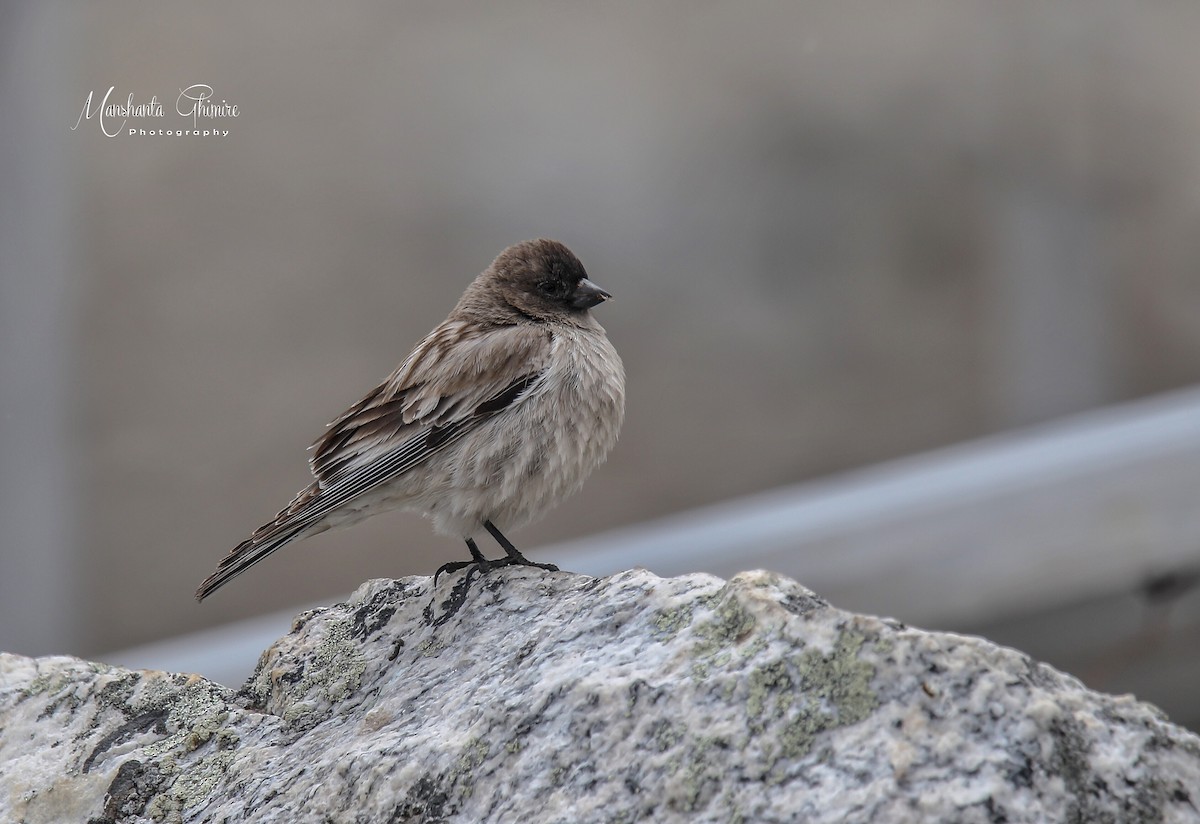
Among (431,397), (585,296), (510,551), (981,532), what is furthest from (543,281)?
(981,532)

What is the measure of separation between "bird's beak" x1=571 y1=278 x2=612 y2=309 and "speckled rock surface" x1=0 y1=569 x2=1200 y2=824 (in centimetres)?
146

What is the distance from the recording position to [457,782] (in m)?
1.86

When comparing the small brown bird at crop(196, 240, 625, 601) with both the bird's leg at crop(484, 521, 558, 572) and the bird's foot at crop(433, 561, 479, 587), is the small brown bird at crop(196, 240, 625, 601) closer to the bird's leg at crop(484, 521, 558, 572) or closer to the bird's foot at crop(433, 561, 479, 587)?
the bird's leg at crop(484, 521, 558, 572)

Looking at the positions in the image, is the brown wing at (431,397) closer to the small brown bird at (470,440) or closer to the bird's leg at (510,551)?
the small brown bird at (470,440)

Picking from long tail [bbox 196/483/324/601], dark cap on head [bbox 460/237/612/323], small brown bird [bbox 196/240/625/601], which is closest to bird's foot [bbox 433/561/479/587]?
small brown bird [bbox 196/240/625/601]

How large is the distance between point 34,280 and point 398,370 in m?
3.88

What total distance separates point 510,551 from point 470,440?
0.34 m

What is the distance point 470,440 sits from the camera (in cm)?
331

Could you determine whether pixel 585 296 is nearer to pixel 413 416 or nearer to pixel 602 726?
pixel 413 416

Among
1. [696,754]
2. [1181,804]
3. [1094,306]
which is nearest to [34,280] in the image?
[1094,306]

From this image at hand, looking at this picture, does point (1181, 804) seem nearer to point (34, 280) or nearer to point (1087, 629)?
point (1087, 629)

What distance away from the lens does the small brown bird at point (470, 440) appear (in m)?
3.29

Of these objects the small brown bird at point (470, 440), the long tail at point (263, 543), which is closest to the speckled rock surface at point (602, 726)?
the long tail at point (263, 543)

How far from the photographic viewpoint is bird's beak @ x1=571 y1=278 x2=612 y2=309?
3.84 meters
